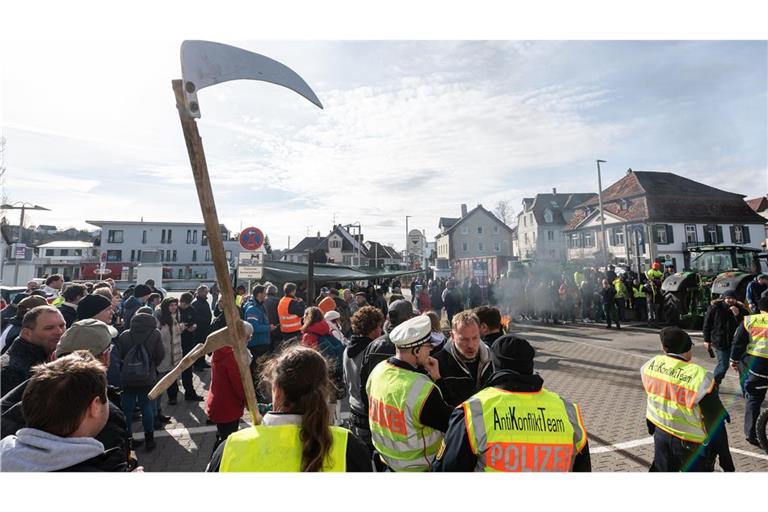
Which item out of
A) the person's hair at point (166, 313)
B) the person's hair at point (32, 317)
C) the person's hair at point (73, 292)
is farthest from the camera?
the person's hair at point (166, 313)

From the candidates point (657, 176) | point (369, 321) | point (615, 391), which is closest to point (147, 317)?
point (369, 321)

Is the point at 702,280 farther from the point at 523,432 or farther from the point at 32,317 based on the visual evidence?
the point at 32,317

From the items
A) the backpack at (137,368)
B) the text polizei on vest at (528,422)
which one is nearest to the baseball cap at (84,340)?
the backpack at (137,368)

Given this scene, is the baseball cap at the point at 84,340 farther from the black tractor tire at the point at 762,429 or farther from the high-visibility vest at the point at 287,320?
the black tractor tire at the point at 762,429

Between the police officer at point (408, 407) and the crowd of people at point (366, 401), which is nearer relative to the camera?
the crowd of people at point (366, 401)

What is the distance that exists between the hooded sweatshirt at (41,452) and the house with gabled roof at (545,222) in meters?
55.8

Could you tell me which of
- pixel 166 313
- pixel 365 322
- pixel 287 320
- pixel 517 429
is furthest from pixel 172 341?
pixel 517 429

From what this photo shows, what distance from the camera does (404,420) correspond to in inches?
98.0

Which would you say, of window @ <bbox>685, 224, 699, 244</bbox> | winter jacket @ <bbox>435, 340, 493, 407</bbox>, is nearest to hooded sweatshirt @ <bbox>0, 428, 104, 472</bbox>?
winter jacket @ <bbox>435, 340, 493, 407</bbox>

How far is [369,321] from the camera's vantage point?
3979 mm

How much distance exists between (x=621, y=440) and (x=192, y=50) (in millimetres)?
5801

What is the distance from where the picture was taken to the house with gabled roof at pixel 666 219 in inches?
1443

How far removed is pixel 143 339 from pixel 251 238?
4.52 m

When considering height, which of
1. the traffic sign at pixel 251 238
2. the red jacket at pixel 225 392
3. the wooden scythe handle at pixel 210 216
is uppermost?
the traffic sign at pixel 251 238
